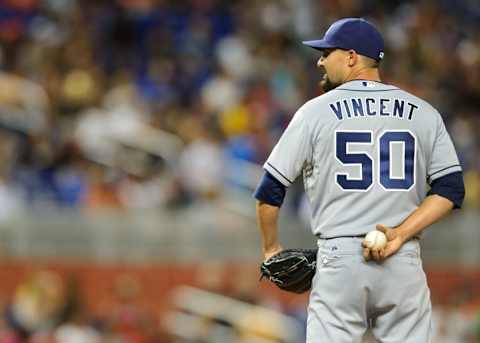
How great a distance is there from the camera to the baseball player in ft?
19.6

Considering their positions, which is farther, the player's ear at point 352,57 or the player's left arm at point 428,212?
the player's ear at point 352,57

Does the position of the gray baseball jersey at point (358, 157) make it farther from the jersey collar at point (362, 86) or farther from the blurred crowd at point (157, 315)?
the blurred crowd at point (157, 315)

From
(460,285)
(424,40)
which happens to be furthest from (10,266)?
(424,40)

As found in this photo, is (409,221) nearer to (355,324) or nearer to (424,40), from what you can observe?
(355,324)

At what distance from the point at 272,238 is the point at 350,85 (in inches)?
28.7

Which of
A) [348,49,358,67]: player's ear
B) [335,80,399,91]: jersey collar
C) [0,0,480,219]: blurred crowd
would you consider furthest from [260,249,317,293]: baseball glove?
[0,0,480,219]: blurred crowd

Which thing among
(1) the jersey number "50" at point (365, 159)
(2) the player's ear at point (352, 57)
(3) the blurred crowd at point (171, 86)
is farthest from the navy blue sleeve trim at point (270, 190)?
(3) the blurred crowd at point (171, 86)

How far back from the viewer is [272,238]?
240 inches

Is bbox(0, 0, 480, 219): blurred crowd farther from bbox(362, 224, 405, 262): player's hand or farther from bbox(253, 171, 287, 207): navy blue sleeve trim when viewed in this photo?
bbox(362, 224, 405, 262): player's hand

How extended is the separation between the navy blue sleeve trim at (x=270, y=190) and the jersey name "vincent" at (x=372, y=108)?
375mm

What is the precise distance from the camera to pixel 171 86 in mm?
15180

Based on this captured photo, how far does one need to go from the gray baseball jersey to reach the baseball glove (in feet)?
0.58

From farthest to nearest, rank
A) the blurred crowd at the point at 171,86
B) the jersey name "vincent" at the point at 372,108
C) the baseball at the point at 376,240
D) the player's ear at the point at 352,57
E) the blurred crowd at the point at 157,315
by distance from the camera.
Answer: the blurred crowd at the point at 171,86
the blurred crowd at the point at 157,315
the player's ear at the point at 352,57
the jersey name "vincent" at the point at 372,108
the baseball at the point at 376,240

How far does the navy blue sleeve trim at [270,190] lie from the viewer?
602cm
